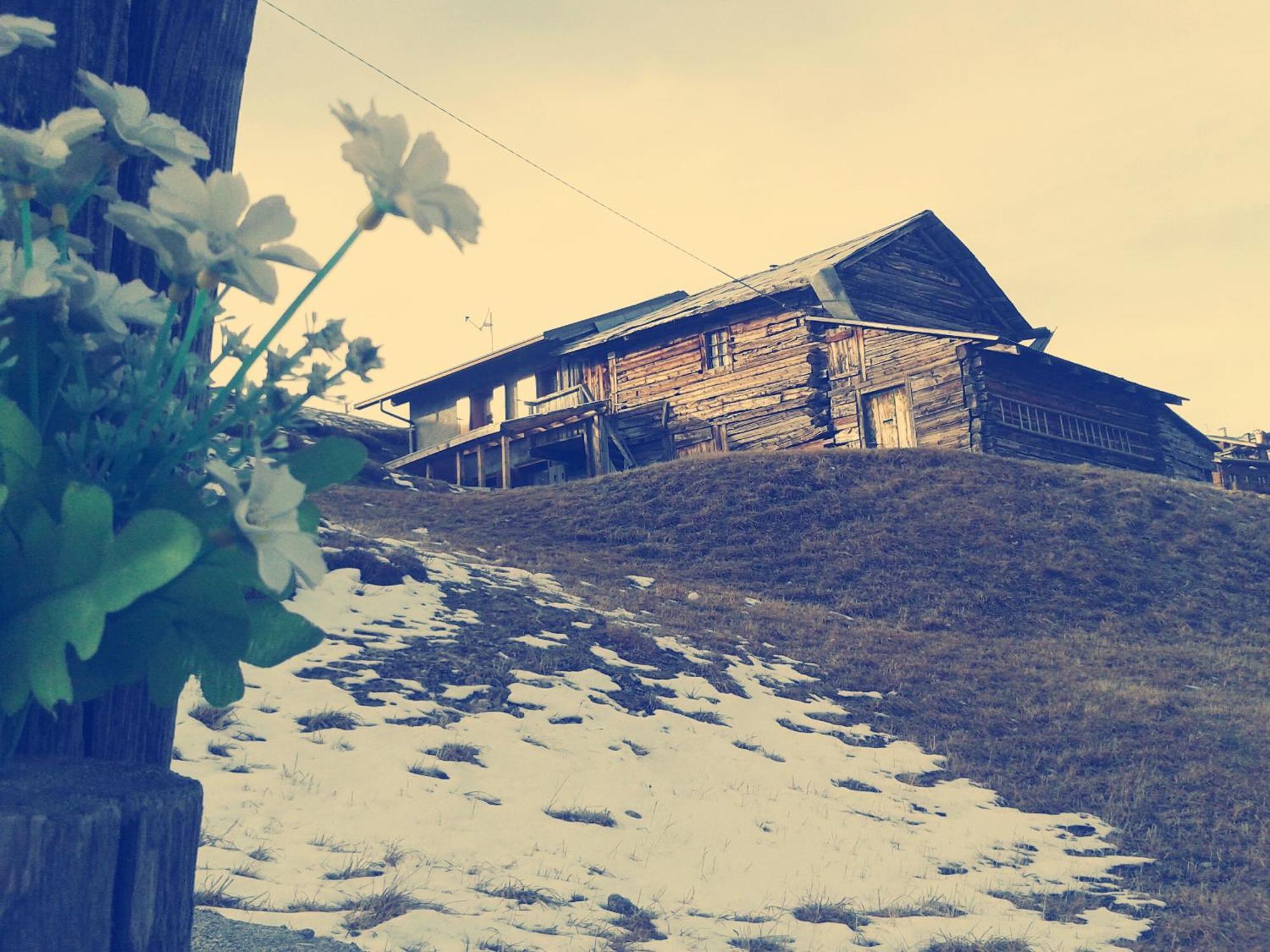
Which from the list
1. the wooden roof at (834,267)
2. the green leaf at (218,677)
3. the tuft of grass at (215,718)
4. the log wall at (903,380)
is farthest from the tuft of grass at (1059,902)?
the wooden roof at (834,267)

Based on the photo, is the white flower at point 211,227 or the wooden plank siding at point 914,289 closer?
the white flower at point 211,227

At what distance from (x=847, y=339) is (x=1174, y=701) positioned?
569 inches

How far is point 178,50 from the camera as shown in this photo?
5.82ft

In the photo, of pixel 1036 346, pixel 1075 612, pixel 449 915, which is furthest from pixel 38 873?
pixel 1036 346

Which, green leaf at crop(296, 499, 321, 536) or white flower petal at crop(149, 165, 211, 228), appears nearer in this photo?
white flower petal at crop(149, 165, 211, 228)

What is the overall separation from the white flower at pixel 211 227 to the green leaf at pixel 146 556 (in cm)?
28

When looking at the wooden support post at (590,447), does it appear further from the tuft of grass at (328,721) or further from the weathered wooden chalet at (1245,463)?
the tuft of grass at (328,721)

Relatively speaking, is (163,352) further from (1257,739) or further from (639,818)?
(1257,739)

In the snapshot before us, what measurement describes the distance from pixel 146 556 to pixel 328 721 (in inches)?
266

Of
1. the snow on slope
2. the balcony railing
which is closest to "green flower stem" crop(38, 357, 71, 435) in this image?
the snow on slope

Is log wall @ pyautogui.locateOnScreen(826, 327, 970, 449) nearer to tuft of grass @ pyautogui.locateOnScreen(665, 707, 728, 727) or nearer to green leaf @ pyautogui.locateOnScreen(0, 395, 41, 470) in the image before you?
tuft of grass @ pyautogui.locateOnScreen(665, 707, 728, 727)

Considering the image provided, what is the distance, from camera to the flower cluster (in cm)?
110

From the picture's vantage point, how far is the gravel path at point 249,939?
144 inches

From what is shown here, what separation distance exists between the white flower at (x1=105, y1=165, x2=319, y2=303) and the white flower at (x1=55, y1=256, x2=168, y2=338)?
9cm
